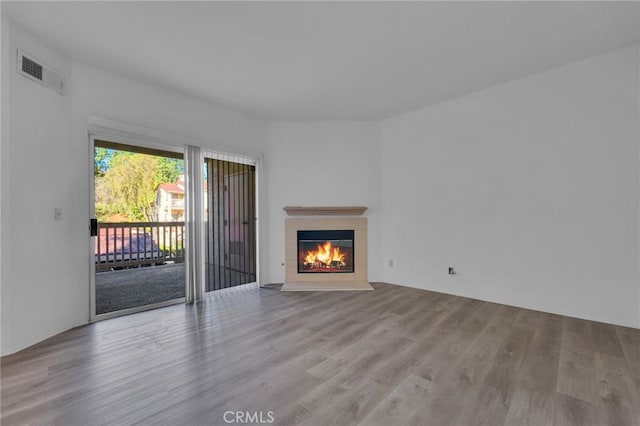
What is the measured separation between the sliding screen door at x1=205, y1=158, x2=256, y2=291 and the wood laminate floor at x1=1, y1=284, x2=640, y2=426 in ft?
4.24

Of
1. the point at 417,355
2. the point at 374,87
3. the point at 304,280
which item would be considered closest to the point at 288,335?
the point at 417,355

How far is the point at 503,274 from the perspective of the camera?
3432mm

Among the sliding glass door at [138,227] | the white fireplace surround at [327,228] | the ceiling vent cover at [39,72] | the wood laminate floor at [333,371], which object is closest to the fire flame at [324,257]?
the white fireplace surround at [327,228]

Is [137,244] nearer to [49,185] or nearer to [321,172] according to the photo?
[49,185]

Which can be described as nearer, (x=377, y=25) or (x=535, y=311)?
(x=377, y=25)

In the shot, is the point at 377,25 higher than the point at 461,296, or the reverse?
the point at 377,25

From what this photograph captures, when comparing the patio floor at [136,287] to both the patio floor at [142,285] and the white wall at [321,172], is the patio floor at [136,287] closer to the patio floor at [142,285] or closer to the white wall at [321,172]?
the patio floor at [142,285]

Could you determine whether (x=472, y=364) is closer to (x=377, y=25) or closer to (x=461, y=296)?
(x=461, y=296)

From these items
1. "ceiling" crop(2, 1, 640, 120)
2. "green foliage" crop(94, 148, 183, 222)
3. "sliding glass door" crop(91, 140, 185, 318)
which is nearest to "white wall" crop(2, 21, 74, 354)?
"ceiling" crop(2, 1, 640, 120)

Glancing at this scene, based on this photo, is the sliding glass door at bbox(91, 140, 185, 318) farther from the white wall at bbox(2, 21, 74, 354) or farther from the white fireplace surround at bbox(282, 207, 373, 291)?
the white fireplace surround at bbox(282, 207, 373, 291)

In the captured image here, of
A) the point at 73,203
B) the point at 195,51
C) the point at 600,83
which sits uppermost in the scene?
the point at 195,51

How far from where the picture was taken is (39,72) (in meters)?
2.50

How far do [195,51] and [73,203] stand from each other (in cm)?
192

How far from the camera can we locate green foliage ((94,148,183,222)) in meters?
4.16
